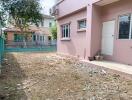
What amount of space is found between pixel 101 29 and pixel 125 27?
208 centimetres

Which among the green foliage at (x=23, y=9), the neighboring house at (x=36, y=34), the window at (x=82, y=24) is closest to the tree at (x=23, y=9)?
the green foliage at (x=23, y=9)

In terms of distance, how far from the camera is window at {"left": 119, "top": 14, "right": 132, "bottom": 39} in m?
9.22

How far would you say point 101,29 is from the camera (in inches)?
447

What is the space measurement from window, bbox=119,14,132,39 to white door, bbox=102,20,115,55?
63 centimetres

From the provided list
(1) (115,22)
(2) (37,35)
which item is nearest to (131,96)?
(1) (115,22)

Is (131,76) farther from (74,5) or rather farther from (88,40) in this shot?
(74,5)

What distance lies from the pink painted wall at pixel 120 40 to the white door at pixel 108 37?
306 millimetres

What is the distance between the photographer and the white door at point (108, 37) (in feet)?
34.3

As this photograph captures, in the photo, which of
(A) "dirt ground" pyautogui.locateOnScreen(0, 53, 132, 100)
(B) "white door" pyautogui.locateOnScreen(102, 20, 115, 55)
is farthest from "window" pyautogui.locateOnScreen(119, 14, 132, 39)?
(A) "dirt ground" pyautogui.locateOnScreen(0, 53, 132, 100)

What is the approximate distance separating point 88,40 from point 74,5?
11.5 feet

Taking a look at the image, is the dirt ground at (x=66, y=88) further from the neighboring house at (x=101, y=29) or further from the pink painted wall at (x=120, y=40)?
the neighboring house at (x=101, y=29)

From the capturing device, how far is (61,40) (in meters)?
16.7

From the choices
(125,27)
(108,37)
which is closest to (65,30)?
(108,37)

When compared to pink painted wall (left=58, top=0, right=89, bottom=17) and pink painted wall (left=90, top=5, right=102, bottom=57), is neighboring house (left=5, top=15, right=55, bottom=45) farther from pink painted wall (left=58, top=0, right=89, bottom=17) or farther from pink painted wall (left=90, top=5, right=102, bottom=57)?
pink painted wall (left=90, top=5, right=102, bottom=57)
